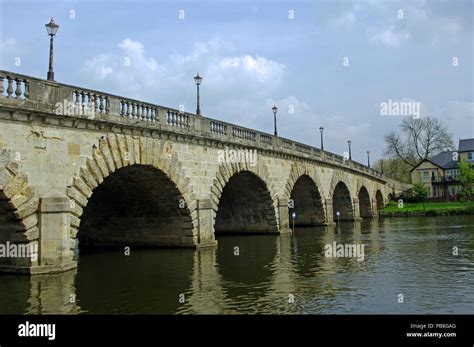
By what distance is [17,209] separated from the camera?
13555mm

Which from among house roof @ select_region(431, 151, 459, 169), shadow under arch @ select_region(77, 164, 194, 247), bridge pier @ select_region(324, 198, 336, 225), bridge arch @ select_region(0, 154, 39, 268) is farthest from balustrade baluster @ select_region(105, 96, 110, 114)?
house roof @ select_region(431, 151, 459, 169)

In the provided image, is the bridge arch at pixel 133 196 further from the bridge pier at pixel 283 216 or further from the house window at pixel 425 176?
the house window at pixel 425 176

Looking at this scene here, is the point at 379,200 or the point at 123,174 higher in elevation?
the point at 123,174

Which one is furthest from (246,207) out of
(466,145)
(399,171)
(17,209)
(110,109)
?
(399,171)

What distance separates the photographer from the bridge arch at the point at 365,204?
180 ft

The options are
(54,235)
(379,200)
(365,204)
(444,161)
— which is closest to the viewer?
(54,235)

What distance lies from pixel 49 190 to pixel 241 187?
16145 millimetres

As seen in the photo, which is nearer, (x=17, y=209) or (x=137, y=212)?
(x=17, y=209)

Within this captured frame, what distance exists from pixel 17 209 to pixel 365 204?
155 feet

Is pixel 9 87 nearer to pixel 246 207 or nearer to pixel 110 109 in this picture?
pixel 110 109

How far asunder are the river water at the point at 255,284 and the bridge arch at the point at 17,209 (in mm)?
1100

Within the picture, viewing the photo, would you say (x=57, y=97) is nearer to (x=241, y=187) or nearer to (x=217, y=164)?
(x=217, y=164)

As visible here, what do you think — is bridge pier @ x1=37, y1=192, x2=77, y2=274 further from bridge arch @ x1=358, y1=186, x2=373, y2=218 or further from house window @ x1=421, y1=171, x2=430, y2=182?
house window @ x1=421, y1=171, x2=430, y2=182

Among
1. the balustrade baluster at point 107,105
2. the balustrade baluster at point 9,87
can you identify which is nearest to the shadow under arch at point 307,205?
the balustrade baluster at point 107,105
